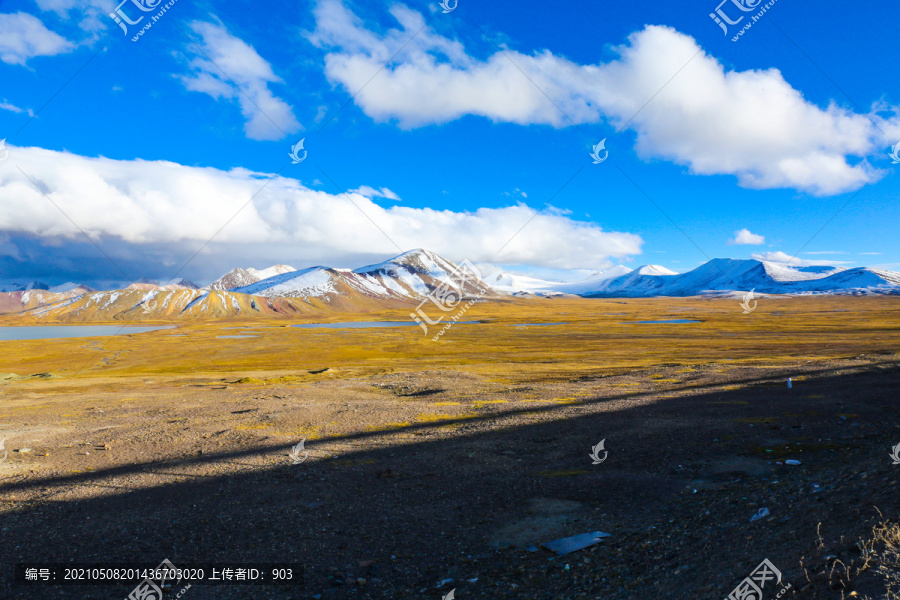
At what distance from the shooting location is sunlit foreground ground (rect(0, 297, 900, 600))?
9906 millimetres

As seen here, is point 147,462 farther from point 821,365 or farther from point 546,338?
point 546,338

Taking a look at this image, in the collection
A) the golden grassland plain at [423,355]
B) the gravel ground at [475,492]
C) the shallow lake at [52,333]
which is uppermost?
the shallow lake at [52,333]

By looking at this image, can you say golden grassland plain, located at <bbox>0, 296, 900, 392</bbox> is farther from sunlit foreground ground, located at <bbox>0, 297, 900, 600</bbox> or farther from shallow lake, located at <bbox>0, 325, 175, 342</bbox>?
shallow lake, located at <bbox>0, 325, 175, 342</bbox>

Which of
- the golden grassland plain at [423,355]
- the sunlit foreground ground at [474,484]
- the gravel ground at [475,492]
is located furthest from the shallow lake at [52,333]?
the gravel ground at [475,492]

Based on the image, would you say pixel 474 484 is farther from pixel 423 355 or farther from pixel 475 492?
pixel 423 355

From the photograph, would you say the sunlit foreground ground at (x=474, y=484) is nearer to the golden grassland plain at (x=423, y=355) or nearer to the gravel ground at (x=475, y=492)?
the gravel ground at (x=475, y=492)

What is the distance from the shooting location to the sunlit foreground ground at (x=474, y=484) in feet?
32.5

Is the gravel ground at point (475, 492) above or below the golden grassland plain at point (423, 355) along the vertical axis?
below

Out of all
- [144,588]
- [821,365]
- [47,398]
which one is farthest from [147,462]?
[821,365]

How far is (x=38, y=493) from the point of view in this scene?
629 inches

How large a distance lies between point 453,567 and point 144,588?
7317 mm

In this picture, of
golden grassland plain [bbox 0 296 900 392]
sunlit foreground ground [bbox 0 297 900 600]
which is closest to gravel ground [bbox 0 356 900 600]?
sunlit foreground ground [bbox 0 297 900 600]

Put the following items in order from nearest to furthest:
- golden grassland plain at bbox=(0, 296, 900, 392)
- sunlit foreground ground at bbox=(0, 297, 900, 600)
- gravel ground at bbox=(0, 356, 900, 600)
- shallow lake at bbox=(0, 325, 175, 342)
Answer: gravel ground at bbox=(0, 356, 900, 600) < sunlit foreground ground at bbox=(0, 297, 900, 600) < golden grassland plain at bbox=(0, 296, 900, 392) < shallow lake at bbox=(0, 325, 175, 342)

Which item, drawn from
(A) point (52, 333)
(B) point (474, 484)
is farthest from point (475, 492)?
(A) point (52, 333)
